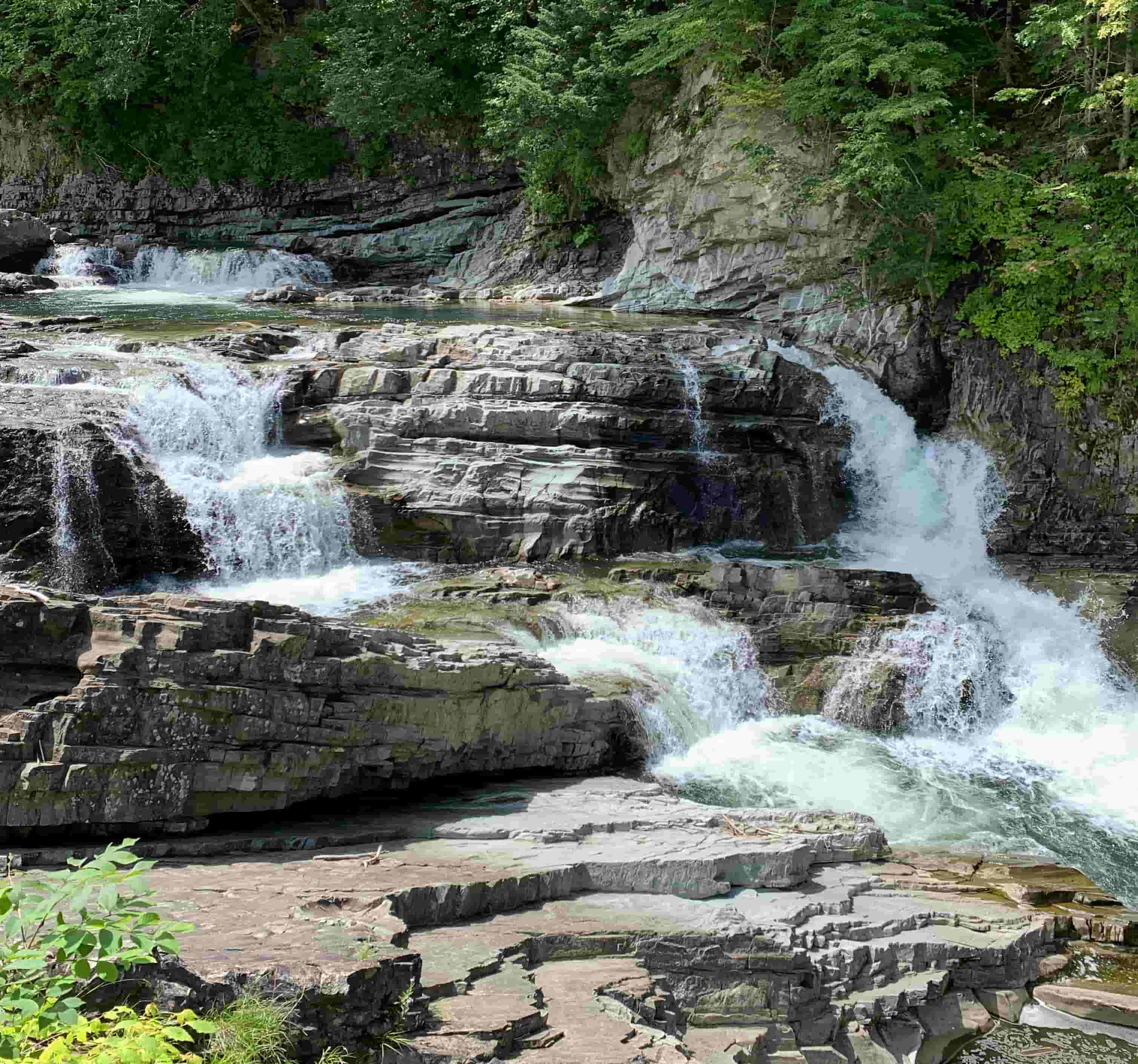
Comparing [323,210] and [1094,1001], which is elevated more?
[323,210]

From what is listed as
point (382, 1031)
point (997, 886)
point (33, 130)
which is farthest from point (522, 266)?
point (382, 1031)

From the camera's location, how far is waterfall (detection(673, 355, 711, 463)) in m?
16.0

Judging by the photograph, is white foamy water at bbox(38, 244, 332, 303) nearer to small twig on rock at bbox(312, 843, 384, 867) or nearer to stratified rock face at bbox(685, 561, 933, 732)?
stratified rock face at bbox(685, 561, 933, 732)

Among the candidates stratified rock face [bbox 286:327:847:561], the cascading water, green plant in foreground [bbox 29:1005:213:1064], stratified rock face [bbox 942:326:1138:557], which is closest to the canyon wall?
stratified rock face [bbox 942:326:1138:557]

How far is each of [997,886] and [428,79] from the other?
2348cm

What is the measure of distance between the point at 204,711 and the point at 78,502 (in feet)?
23.5

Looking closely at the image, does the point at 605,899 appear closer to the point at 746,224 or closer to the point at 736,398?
the point at 736,398

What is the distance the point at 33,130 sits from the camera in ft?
98.7

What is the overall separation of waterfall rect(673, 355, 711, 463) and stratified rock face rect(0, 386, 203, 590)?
7.22 meters

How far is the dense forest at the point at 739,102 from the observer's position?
16688 millimetres

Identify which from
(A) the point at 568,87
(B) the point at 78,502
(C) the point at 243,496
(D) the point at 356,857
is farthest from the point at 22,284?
(D) the point at 356,857

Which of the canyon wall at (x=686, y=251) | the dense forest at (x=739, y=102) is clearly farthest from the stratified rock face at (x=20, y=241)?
the dense forest at (x=739, y=102)

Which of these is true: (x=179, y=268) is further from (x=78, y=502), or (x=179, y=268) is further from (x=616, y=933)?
(x=616, y=933)

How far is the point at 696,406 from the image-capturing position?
16.3 metres
